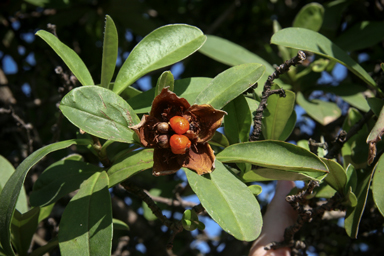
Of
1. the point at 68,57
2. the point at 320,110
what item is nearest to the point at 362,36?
the point at 320,110

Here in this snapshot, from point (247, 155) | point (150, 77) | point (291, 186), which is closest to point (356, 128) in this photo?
point (291, 186)

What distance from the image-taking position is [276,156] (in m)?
0.99

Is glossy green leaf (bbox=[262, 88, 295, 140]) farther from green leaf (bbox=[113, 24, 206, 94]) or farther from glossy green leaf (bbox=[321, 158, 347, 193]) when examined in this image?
green leaf (bbox=[113, 24, 206, 94])

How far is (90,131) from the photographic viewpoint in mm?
920

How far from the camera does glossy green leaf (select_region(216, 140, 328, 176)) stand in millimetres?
A: 949

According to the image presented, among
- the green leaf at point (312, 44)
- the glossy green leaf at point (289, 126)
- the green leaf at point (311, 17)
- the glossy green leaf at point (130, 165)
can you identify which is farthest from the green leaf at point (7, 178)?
the green leaf at point (311, 17)

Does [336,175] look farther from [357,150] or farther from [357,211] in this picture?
[357,150]

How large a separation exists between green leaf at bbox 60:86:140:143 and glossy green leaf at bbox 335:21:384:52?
122cm

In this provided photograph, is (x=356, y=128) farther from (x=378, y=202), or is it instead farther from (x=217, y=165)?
(x=217, y=165)

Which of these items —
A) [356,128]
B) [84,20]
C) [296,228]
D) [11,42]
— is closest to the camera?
[296,228]

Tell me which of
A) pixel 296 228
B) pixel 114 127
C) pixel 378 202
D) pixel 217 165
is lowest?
pixel 296 228

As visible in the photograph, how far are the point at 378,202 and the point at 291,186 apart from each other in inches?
14.7

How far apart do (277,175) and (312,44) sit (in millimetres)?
498

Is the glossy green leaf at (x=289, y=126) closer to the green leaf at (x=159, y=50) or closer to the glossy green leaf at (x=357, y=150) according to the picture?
the glossy green leaf at (x=357, y=150)
